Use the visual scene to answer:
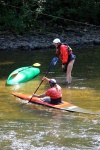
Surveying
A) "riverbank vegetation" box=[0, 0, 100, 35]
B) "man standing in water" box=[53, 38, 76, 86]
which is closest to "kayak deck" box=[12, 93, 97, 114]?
"man standing in water" box=[53, 38, 76, 86]

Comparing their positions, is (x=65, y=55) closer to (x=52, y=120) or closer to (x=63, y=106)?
(x=63, y=106)

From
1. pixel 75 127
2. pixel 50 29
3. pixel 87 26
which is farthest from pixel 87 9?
pixel 75 127

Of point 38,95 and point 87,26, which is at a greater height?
point 38,95

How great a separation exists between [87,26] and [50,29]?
2.70 metres

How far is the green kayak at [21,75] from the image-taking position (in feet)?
40.3

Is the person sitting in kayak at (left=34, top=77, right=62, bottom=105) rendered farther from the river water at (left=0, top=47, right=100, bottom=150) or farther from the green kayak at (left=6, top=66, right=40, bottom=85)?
the green kayak at (left=6, top=66, right=40, bottom=85)

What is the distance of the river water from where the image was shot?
7.43 meters

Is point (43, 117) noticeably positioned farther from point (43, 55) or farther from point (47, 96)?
point (43, 55)

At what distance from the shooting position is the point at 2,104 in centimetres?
1003

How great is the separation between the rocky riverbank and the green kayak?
7.41 metres

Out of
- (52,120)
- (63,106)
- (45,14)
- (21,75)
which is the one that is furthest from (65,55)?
(45,14)

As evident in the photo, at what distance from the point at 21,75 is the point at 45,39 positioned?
33.0 ft

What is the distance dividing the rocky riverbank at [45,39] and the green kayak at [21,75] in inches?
292

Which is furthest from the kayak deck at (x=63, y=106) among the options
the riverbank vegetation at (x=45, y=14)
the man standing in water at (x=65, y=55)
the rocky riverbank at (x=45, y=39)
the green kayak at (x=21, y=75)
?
the riverbank vegetation at (x=45, y=14)
